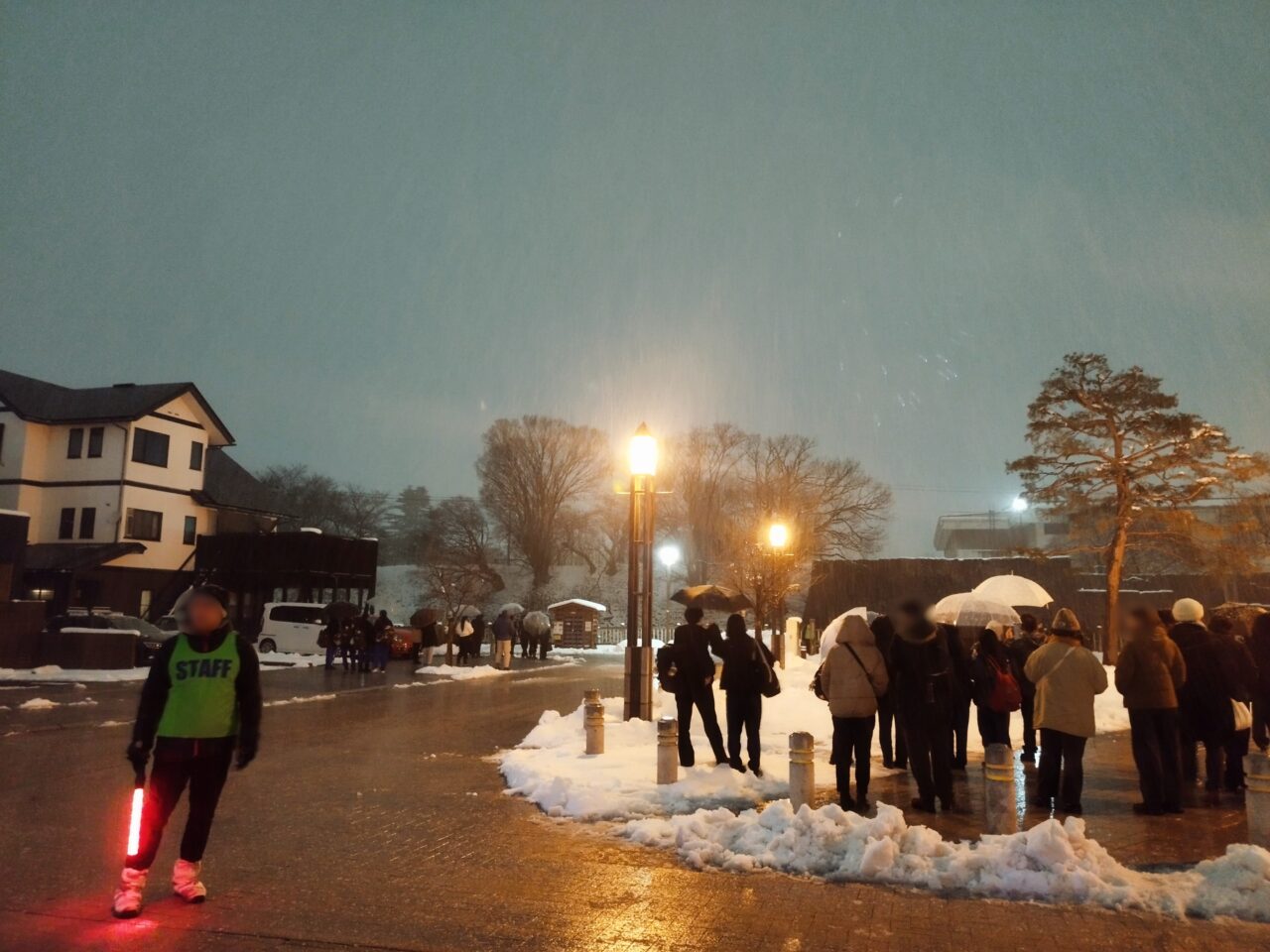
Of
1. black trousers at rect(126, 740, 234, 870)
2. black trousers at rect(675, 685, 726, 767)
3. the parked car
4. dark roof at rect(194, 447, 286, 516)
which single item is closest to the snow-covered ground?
the parked car

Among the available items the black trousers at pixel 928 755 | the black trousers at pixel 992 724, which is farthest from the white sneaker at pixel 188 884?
the black trousers at pixel 992 724

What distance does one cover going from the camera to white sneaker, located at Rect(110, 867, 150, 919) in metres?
5.21

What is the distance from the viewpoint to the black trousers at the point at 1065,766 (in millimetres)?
8477

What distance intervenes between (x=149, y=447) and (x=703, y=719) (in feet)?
126

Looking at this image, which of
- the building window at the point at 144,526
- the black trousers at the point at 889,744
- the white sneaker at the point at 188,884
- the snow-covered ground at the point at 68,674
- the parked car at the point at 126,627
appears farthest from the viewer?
the building window at the point at 144,526

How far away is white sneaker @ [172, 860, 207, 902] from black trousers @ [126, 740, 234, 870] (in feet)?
0.15

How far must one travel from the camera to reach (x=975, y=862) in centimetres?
612

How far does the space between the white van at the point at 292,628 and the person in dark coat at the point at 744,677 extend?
89.0ft

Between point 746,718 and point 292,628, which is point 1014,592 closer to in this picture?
point 746,718

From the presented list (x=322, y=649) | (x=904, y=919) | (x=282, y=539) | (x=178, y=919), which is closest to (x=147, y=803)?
(x=178, y=919)

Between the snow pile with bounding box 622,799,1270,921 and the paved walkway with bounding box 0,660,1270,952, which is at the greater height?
the snow pile with bounding box 622,799,1270,921

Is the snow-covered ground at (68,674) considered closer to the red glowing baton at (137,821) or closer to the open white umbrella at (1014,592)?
the open white umbrella at (1014,592)

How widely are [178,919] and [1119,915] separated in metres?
5.35

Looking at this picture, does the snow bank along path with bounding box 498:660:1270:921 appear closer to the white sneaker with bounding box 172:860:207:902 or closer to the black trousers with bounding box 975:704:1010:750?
the white sneaker with bounding box 172:860:207:902
